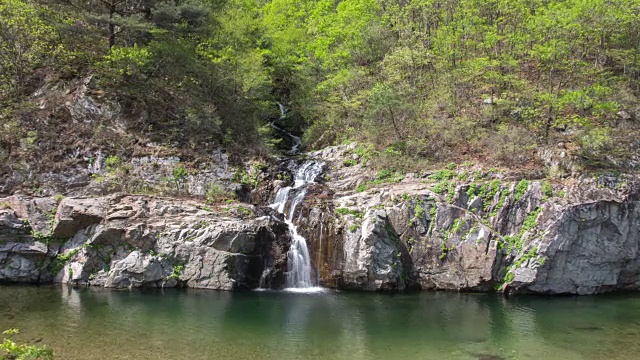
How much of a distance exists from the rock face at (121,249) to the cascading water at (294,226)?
150 centimetres

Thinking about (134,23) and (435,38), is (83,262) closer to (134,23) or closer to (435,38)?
(134,23)

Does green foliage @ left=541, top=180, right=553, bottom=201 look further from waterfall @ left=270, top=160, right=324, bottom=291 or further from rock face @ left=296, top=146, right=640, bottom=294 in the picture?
waterfall @ left=270, top=160, right=324, bottom=291

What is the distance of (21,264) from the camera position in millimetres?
17016

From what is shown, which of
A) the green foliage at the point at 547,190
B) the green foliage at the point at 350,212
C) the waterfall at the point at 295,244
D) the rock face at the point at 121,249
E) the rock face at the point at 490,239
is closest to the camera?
the rock face at the point at 121,249

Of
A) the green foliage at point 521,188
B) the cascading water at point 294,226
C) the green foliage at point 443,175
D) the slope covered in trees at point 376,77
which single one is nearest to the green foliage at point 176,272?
the cascading water at point 294,226

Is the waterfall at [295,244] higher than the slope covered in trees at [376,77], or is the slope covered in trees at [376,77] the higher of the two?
the slope covered in trees at [376,77]

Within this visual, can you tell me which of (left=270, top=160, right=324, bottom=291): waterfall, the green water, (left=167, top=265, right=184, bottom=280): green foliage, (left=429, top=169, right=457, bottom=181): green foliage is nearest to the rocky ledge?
(left=167, top=265, right=184, bottom=280): green foliage

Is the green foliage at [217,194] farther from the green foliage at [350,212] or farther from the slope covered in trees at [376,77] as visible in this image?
the green foliage at [350,212]

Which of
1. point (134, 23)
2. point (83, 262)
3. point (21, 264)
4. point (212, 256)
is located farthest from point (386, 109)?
point (21, 264)

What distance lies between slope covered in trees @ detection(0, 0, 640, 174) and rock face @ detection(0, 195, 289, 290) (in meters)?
4.95

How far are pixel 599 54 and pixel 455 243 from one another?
1410 cm

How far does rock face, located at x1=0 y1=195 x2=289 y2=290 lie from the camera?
1695 centimetres

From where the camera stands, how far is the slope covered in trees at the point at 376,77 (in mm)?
20688

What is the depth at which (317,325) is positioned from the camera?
13.4m
